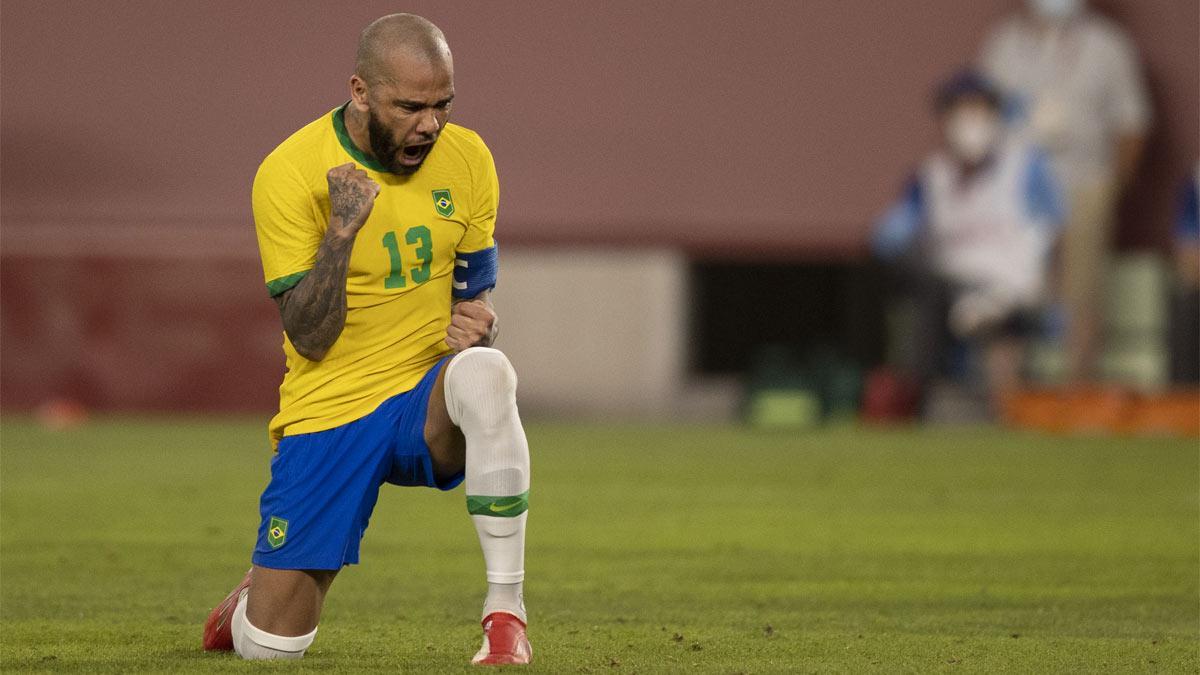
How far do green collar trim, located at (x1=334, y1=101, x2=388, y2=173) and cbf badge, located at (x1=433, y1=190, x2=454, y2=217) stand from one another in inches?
5.6

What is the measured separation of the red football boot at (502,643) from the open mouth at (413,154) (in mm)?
1069

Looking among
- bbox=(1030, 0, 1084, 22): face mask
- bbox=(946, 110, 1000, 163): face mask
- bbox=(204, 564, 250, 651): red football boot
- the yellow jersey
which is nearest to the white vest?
bbox=(946, 110, 1000, 163): face mask

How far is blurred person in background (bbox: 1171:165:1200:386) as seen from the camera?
43.6 feet

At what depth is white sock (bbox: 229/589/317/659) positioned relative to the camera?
4.55 metres

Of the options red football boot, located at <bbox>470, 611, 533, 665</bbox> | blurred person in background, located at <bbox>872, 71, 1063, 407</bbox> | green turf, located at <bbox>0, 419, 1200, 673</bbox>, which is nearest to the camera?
red football boot, located at <bbox>470, 611, 533, 665</bbox>

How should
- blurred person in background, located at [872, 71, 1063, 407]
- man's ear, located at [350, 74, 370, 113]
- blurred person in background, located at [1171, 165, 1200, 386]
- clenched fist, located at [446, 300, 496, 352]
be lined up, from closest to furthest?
man's ear, located at [350, 74, 370, 113] < clenched fist, located at [446, 300, 496, 352] < blurred person in background, located at [1171, 165, 1200, 386] < blurred person in background, located at [872, 71, 1063, 407]

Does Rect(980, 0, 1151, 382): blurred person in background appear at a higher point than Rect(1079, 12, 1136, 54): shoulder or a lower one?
lower

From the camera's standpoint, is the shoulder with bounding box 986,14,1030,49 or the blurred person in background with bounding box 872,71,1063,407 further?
the shoulder with bounding box 986,14,1030,49

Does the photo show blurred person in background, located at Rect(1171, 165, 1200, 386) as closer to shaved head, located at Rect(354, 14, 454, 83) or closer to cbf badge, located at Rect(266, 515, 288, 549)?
shaved head, located at Rect(354, 14, 454, 83)

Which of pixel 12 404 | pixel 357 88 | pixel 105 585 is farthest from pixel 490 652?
pixel 12 404

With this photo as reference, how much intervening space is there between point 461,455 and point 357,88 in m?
0.90

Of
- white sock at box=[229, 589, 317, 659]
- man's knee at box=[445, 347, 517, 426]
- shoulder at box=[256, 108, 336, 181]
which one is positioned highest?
shoulder at box=[256, 108, 336, 181]

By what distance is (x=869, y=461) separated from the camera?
427 inches

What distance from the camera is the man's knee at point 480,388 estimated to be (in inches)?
172
